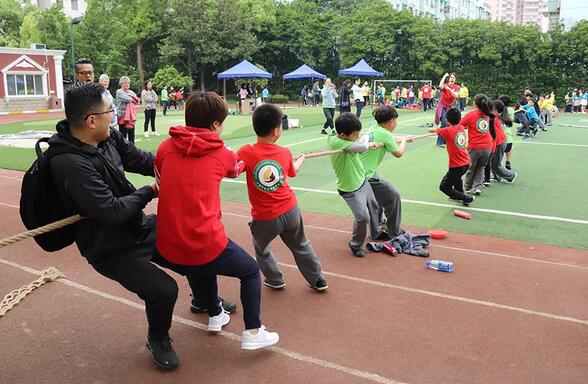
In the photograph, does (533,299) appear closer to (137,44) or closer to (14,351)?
(14,351)

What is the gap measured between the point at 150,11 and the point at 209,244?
47908 mm

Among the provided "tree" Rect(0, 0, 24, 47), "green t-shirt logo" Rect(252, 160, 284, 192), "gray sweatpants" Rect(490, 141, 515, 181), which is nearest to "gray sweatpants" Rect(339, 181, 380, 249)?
"green t-shirt logo" Rect(252, 160, 284, 192)

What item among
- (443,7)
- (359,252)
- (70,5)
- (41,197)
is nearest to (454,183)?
(359,252)

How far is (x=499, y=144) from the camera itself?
10133mm

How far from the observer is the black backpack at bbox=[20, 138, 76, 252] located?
3.13 meters

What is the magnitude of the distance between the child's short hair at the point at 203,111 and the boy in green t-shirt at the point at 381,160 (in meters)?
3.02

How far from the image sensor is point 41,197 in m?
3.19

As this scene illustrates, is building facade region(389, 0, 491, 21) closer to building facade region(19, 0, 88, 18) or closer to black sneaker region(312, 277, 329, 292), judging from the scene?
building facade region(19, 0, 88, 18)

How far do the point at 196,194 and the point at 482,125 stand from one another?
22.7 ft

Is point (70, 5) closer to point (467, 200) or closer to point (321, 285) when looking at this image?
point (467, 200)

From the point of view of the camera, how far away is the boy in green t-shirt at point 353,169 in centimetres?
569

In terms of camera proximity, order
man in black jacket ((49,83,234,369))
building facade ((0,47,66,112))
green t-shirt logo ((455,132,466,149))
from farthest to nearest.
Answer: building facade ((0,47,66,112))
green t-shirt logo ((455,132,466,149))
man in black jacket ((49,83,234,369))

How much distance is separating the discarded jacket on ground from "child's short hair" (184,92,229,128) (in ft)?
10.6

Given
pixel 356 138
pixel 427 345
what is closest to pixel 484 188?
pixel 356 138
